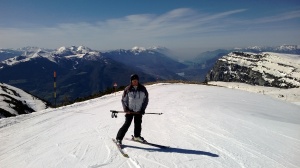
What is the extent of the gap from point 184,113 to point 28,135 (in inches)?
356

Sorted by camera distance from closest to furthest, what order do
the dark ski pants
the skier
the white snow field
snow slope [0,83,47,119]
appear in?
1. the white snow field
2. the skier
3. the dark ski pants
4. snow slope [0,83,47,119]

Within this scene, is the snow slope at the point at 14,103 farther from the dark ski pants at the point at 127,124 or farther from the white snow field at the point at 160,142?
the dark ski pants at the point at 127,124

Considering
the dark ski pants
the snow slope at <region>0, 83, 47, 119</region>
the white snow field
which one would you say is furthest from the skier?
the snow slope at <region>0, 83, 47, 119</region>

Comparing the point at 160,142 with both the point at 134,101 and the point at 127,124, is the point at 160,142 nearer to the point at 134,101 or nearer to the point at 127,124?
the point at 127,124

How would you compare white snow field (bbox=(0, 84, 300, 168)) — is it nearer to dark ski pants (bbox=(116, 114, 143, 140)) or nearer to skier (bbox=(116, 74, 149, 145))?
dark ski pants (bbox=(116, 114, 143, 140))

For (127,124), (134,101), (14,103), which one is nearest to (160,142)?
(127,124)

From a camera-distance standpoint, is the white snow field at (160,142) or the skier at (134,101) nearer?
the white snow field at (160,142)

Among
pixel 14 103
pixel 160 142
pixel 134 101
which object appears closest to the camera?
pixel 134 101

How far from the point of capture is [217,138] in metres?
11.6

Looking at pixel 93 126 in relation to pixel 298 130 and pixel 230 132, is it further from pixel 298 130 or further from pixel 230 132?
pixel 298 130

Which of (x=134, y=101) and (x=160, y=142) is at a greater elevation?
(x=134, y=101)

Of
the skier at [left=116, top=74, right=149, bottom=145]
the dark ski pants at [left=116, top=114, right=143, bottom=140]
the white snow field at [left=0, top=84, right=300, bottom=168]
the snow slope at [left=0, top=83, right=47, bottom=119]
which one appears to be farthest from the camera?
the snow slope at [left=0, top=83, right=47, bottom=119]

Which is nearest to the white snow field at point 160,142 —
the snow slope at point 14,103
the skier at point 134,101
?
the skier at point 134,101

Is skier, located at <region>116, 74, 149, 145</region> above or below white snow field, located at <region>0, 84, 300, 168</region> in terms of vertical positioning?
above
